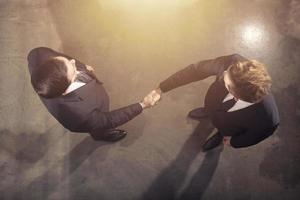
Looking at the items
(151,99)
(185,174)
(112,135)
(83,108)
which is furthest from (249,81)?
(112,135)

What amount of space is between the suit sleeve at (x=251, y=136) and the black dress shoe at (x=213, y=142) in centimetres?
66

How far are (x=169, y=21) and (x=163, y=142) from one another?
1679mm

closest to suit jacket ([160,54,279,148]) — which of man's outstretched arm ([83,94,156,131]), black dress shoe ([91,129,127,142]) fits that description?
man's outstretched arm ([83,94,156,131])

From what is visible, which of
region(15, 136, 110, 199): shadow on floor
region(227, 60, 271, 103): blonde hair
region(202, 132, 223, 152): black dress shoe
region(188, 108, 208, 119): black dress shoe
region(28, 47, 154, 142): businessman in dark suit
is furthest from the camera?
region(188, 108, 208, 119): black dress shoe

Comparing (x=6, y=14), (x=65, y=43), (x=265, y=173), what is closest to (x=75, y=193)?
(x=65, y=43)

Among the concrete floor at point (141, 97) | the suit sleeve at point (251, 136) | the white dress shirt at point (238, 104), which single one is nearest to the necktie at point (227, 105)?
the white dress shirt at point (238, 104)

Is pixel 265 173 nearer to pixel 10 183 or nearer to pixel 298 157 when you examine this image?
pixel 298 157

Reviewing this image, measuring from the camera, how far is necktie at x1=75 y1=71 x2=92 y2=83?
9.76 feet

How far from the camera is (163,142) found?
410cm

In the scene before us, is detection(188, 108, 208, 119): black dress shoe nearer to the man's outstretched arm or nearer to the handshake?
the handshake

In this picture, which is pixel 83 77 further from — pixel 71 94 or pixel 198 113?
pixel 198 113

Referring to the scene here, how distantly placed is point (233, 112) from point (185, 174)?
1.45 meters

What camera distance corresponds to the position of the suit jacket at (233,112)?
107 inches

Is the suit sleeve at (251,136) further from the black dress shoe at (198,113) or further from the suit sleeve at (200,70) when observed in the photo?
the black dress shoe at (198,113)
